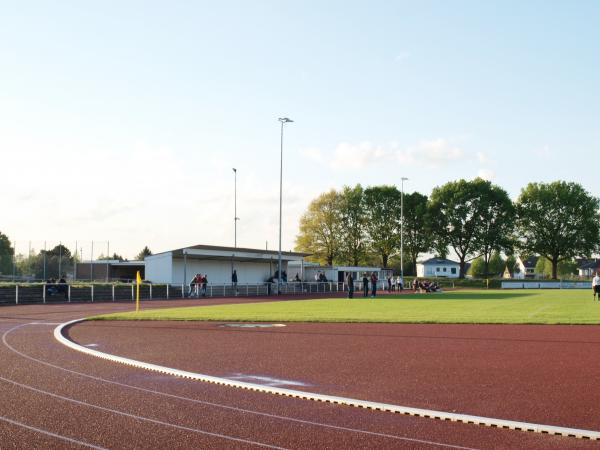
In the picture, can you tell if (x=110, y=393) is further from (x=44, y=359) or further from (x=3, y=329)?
(x=3, y=329)

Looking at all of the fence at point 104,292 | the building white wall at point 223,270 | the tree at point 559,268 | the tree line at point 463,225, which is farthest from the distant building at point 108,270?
the tree at point 559,268

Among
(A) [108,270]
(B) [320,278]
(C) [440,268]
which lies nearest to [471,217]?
→ (B) [320,278]

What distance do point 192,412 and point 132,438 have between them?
1250mm

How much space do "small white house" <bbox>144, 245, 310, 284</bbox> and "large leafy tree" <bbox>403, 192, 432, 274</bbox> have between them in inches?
1242

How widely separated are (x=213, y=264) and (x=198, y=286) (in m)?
8.34

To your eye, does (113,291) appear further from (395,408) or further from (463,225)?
(463,225)

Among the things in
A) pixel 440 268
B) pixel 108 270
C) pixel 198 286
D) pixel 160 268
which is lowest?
pixel 198 286

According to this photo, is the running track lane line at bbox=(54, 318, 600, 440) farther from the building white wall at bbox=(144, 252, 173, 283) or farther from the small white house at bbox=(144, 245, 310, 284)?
the small white house at bbox=(144, 245, 310, 284)

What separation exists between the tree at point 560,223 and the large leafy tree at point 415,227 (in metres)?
12.5

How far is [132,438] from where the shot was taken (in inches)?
267

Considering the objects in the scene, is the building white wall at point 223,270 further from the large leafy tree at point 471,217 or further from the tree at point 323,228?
the large leafy tree at point 471,217

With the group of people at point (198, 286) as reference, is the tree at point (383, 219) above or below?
above

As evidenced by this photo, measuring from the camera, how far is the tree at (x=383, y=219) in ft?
292

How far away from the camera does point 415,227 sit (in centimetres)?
9088
